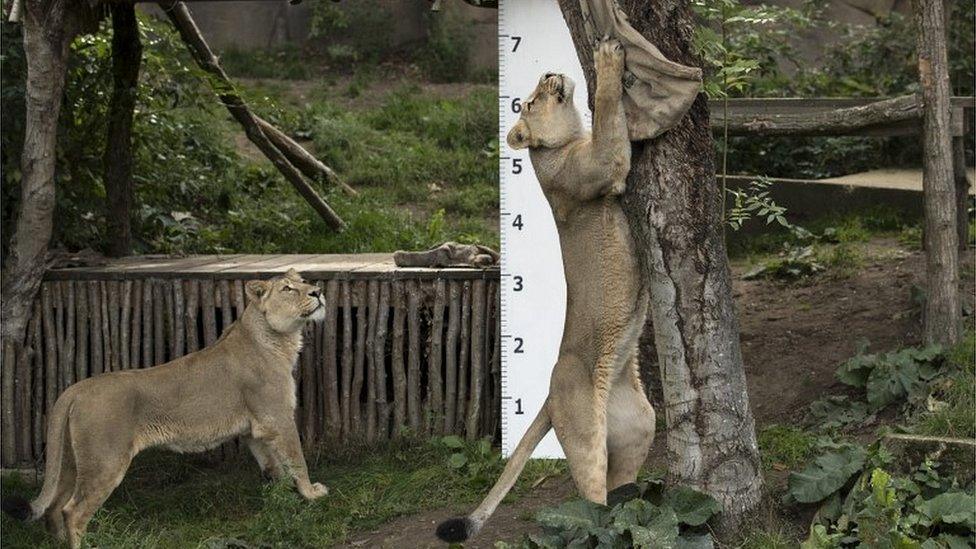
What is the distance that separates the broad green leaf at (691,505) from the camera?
605cm

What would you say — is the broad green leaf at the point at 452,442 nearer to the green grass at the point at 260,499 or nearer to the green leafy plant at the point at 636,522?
the green grass at the point at 260,499

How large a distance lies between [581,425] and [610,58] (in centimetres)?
157

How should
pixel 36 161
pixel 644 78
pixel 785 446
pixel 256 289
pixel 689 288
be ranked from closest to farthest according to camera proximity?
1. pixel 644 78
2. pixel 689 288
3. pixel 785 446
4. pixel 256 289
5. pixel 36 161

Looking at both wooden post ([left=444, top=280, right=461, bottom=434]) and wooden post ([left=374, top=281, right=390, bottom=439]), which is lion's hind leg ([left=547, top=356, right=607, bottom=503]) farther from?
wooden post ([left=374, top=281, right=390, bottom=439])

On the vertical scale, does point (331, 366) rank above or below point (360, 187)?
below

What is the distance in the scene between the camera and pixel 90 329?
9141 mm

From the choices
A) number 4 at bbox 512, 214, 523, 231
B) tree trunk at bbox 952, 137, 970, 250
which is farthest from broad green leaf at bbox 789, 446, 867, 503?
tree trunk at bbox 952, 137, 970, 250

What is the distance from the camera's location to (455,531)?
6.02 meters

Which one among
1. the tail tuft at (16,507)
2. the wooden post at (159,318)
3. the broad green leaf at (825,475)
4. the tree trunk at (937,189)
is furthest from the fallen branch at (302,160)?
the broad green leaf at (825,475)

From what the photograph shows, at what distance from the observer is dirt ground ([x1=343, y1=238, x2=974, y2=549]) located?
24.5 feet

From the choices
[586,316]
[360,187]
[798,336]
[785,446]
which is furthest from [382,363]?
[360,187]

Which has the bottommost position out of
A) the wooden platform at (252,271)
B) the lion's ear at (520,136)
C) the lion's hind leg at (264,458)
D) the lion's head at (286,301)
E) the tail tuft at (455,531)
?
the lion's hind leg at (264,458)

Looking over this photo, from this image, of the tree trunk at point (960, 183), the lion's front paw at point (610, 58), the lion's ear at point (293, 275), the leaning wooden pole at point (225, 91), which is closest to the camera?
the lion's front paw at point (610, 58)

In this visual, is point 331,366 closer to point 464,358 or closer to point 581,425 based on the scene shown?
point 464,358
